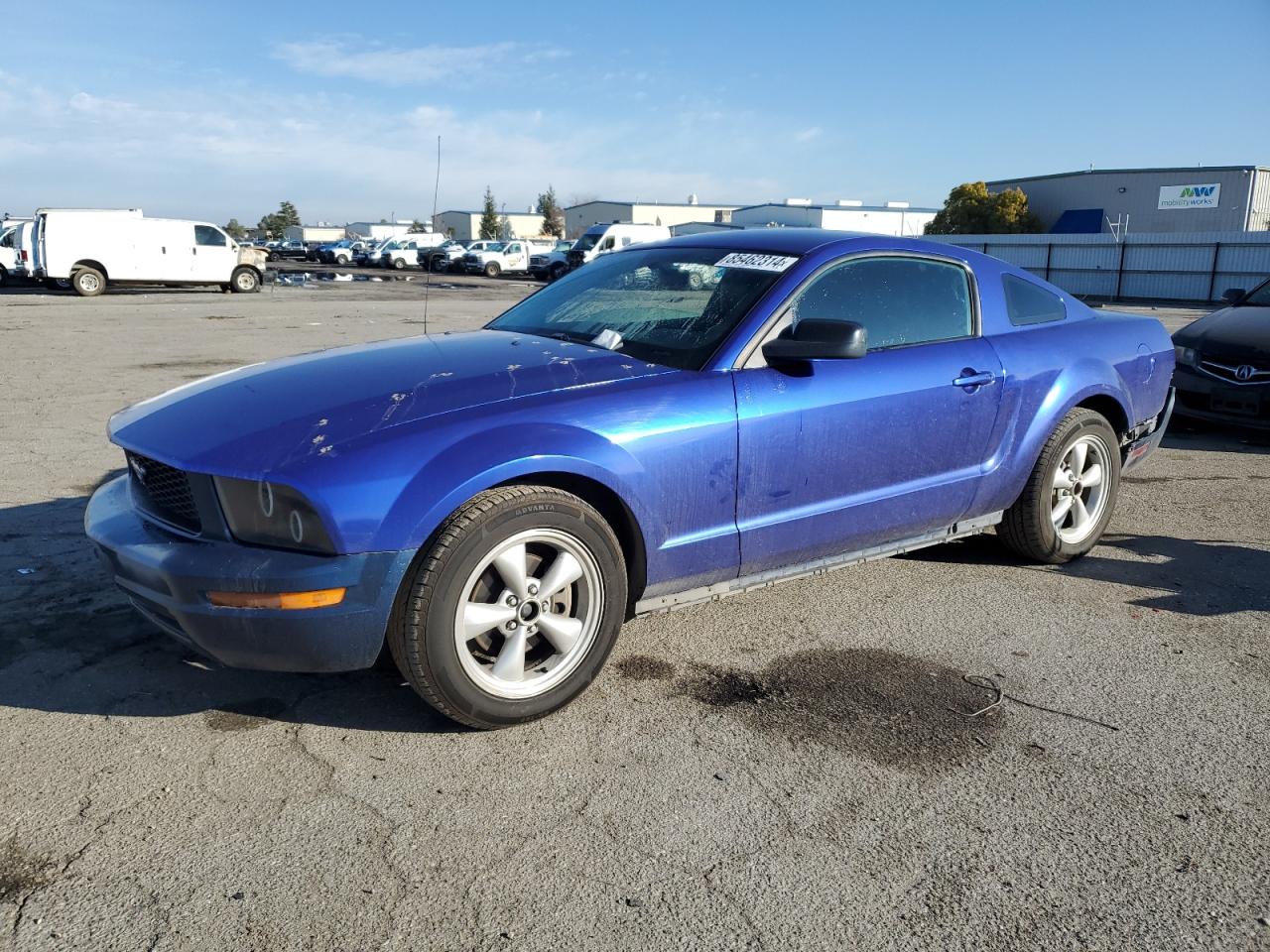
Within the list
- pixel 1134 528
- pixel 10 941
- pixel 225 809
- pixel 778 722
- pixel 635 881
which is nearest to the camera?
pixel 10 941

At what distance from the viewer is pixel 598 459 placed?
10.5ft

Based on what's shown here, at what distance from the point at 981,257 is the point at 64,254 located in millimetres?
25278

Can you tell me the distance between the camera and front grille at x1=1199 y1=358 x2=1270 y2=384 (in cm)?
769

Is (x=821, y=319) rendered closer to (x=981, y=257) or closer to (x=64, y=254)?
(x=981, y=257)

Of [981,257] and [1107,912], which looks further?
[981,257]

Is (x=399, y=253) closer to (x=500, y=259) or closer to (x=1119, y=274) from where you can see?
(x=500, y=259)

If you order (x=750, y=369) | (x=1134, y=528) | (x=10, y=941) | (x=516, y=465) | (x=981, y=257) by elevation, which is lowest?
(x=10, y=941)

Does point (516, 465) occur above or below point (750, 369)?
below

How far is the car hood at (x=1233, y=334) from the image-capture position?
7766 millimetres

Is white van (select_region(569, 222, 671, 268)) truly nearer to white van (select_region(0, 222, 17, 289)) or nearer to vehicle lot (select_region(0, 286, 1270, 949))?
white van (select_region(0, 222, 17, 289))

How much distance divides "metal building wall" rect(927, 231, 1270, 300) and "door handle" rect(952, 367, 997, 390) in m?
30.0

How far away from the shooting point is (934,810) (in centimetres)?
281

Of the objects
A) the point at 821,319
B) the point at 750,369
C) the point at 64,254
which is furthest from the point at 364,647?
the point at 64,254

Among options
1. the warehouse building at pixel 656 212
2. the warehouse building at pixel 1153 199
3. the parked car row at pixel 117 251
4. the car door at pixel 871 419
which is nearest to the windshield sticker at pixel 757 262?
the car door at pixel 871 419
